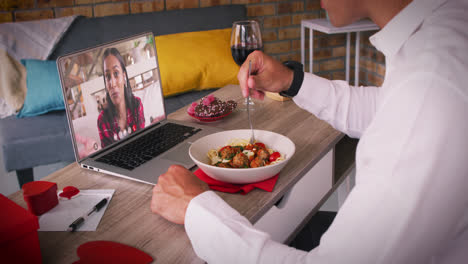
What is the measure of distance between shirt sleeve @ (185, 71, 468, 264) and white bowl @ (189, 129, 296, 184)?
0.27m

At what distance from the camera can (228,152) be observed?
3.23 ft

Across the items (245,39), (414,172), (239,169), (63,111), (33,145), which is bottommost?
(33,145)

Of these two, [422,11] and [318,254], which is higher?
[422,11]

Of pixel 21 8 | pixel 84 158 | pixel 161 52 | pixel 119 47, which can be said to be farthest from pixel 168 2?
pixel 84 158

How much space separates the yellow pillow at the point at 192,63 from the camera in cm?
261

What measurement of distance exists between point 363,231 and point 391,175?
0.31 ft

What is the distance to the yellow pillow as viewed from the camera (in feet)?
8.57

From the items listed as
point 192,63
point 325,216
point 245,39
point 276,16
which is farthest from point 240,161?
point 276,16

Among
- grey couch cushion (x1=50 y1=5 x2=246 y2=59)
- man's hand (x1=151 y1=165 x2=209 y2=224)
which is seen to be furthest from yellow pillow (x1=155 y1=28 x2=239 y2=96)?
man's hand (x1=151 y1=165 x2=209 y2=224)

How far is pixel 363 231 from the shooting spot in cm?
60

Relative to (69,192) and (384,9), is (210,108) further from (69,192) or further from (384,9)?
(384,9)

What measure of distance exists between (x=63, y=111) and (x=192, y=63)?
2.76 feet

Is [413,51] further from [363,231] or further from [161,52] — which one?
[161,52]

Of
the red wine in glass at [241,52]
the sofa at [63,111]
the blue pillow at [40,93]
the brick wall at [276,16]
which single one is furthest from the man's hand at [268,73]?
the brick wall at [276,16]
